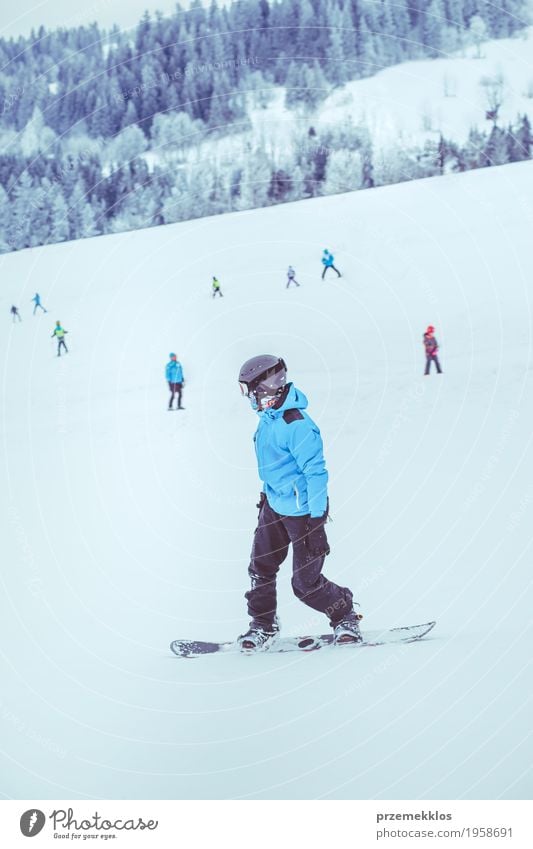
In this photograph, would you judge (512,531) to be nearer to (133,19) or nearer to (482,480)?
(482,480)

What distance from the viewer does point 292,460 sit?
4.07m

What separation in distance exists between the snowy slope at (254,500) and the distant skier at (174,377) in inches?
3.1

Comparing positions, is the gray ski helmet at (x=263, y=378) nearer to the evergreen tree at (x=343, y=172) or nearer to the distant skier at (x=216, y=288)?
the distant skier at (x=216, y=288)

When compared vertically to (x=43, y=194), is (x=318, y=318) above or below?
below

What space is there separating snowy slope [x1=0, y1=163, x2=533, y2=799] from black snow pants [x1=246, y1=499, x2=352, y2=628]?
0.93 feet

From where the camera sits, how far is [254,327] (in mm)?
7168

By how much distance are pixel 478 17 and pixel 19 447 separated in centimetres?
540

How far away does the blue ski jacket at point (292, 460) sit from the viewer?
3.95 meters

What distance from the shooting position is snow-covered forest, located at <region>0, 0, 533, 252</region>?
6492mm

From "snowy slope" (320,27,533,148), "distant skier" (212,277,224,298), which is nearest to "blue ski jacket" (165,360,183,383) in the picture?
"distant skier" (212,277,224,298)

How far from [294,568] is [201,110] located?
4.75m

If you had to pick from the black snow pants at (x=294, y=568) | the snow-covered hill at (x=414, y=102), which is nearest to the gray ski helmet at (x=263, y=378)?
the black snow pants at (x=294, y=568)

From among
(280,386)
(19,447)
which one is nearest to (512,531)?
(280,386)

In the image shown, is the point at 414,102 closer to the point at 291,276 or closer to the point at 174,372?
the point at 291,276
